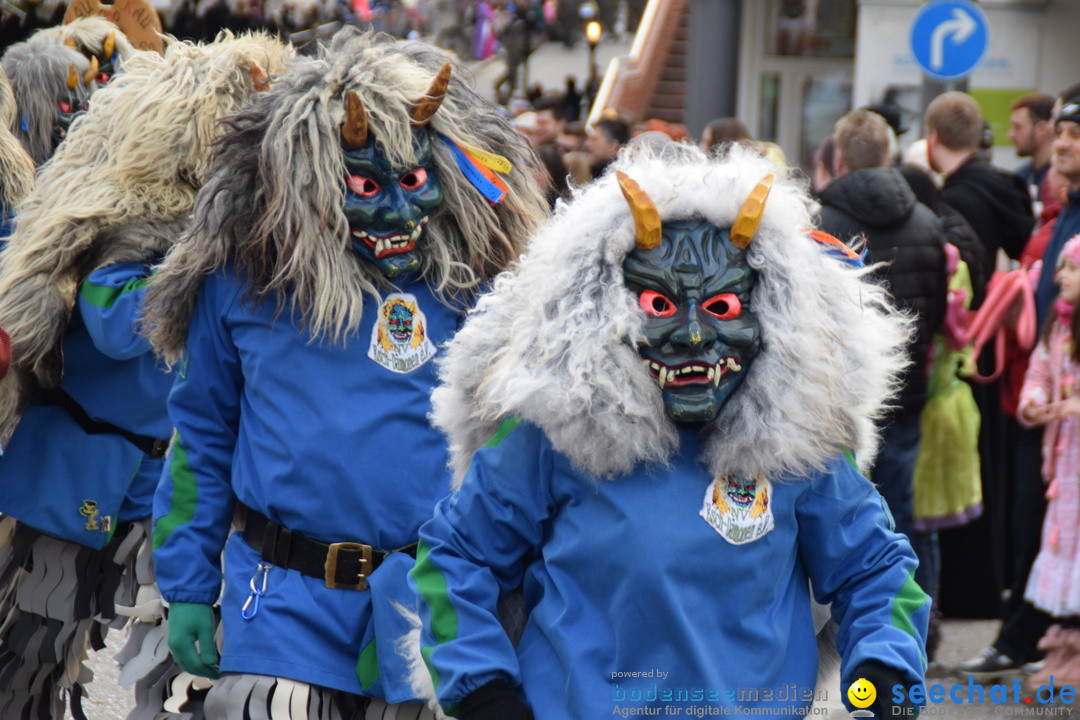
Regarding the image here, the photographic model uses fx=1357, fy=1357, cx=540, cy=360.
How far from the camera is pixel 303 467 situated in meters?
2.91

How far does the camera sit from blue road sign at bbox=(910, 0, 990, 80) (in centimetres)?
779

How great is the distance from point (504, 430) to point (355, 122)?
3.09 feet

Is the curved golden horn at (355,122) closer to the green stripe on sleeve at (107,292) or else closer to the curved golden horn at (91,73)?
the green stripe on sleeve at (107,292)

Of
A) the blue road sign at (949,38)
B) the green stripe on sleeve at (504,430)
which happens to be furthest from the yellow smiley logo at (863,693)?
the blue road sign at (949,38)

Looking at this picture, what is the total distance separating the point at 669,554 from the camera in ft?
7.25

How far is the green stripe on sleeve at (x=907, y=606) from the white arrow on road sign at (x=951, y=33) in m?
6.17

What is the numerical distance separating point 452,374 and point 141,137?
5.49ft

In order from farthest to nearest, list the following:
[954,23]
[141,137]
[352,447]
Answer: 1. [954,23]
2. [141,137]
3. [352,447]

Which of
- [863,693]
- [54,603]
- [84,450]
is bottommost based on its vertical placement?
[54,603]

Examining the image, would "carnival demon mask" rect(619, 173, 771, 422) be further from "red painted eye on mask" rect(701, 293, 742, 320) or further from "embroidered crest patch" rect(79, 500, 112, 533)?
"embroidered crest patch" rect(79, 500, 112, 533)

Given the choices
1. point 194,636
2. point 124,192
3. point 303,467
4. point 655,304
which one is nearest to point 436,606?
point 655,304

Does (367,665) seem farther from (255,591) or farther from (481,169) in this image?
(481,169)

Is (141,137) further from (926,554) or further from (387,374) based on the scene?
(926,554)

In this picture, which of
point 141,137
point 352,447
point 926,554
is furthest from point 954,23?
point 352,447
